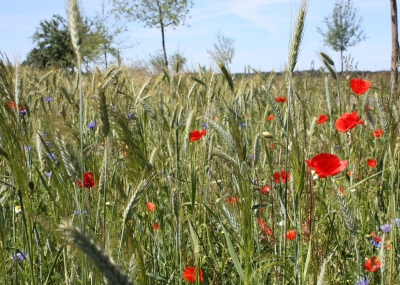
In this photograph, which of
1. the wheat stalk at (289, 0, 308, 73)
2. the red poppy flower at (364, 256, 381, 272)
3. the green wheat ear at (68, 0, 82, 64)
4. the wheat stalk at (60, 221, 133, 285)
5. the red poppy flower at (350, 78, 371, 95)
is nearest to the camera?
the wheat stalk at (60, 221, 133, 285)

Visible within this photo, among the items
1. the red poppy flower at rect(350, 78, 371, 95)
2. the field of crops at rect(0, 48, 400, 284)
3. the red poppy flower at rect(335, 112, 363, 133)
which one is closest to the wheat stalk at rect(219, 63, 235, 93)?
the field of crops at rect(0, 48, 400, 284)

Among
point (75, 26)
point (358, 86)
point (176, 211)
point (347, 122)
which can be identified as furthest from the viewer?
point (358, 86)

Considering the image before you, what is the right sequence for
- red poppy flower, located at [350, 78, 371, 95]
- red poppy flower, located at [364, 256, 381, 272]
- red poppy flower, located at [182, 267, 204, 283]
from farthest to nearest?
1. red poppy flower, located at [350, 78, 371, 95]
2. red poppy flower, located at [364, 256, 381, 272]
3. red poppy flower, located at [182, 267, 204, 283]

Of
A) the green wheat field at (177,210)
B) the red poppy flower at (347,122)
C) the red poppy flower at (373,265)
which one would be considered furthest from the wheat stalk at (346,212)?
the red poppy flower at (347,122)

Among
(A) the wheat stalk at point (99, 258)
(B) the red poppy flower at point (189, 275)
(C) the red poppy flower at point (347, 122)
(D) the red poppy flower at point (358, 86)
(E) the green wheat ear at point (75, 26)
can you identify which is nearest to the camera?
(A) the wheat stalk at point (99, 258)

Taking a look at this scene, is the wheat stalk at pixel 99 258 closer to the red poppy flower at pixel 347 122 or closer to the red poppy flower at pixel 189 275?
the red poppy flower at pixel 189 275

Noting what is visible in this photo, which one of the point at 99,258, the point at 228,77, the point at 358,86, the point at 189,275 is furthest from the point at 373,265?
the point at 99,258

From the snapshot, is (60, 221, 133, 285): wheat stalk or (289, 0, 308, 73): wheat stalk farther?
(289, 0, 308, 73): wheat stalk

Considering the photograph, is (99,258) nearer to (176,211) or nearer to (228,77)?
(176,211)

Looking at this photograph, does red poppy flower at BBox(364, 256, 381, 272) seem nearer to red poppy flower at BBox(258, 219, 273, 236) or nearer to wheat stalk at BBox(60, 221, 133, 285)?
red poppy flower at BBox(258, 219, 273, 236)

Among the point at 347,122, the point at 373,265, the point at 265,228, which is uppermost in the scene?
the point at 347,122

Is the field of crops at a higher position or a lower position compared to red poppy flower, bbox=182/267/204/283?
higher

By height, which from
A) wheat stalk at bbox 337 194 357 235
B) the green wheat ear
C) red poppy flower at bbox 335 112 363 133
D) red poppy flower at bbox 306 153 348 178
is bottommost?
wheat stalk at bbox 337 194 357 235

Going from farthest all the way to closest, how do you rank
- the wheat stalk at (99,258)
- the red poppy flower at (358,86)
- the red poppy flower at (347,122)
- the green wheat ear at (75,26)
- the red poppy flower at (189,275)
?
the red poppy flower at (358,86) → the red poppy flower at (347,122) → the red poppy flower at (189,275) → the green wheat ear at (75,26) → the wheat stalk at (99,258)
